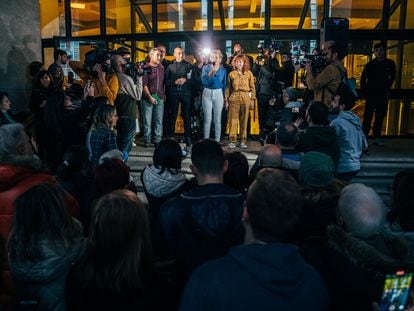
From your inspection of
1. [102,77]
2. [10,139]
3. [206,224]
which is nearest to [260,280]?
[206,224]

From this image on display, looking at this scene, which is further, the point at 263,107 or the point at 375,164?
the point at 263,107

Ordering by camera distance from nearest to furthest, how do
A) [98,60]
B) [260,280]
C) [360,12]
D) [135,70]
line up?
[260,280]
[98,60]
[135,70]
[360,12]

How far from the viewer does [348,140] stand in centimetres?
510

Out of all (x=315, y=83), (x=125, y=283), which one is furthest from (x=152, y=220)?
(x=315, y=83)

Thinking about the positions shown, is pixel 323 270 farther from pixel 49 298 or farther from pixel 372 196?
pixel 49 298

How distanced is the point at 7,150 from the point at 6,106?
308cm

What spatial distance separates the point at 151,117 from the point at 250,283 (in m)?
6.83

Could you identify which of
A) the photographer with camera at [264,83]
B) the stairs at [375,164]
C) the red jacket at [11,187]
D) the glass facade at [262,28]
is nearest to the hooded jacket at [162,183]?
the red jacket at [11,187]

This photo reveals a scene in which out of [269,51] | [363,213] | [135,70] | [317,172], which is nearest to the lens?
[363,213]

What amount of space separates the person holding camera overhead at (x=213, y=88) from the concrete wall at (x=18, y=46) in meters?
3.47

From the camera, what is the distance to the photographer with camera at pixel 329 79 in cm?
682

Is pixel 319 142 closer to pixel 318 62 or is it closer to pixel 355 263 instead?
pixel 355 263

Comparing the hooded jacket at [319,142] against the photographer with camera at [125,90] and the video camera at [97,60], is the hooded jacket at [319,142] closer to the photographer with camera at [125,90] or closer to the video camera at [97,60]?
the photographer with camera at [125,90]

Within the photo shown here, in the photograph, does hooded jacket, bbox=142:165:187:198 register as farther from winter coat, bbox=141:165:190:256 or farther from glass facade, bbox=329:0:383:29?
glass facade, bbox=329:0:383:29
